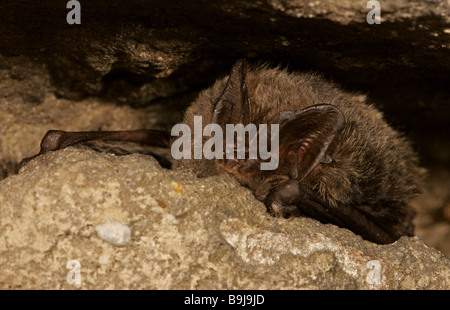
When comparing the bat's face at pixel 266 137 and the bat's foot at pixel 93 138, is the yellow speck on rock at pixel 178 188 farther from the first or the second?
the bat's foot at pixel 93 138

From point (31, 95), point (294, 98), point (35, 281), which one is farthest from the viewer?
point (31, 95)

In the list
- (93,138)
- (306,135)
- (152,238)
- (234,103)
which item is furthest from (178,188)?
(93,138)

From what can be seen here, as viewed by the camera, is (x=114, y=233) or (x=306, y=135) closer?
(x=114, y=233)

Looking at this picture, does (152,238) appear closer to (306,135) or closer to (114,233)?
(114,233)

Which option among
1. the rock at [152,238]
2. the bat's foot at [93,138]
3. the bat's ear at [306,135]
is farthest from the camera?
the bat's foot at [93,138]

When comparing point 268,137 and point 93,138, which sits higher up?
point 268,137

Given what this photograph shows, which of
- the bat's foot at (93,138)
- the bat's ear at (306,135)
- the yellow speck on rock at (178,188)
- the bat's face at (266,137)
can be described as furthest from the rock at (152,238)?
the bat's foot at (93,138)
